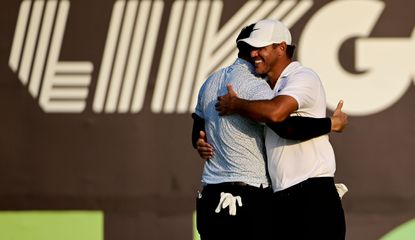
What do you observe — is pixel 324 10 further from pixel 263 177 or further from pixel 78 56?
pixel 263 177

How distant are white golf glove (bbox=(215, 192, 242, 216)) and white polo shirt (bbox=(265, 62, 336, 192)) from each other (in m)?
0.18

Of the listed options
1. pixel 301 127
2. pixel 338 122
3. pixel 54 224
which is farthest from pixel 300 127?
pixel 54 224

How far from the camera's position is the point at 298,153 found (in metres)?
4.38

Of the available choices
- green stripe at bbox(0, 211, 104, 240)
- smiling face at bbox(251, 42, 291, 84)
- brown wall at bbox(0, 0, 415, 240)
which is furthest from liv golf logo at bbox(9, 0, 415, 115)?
smiling face at bbox(251, 42, 291, 84)

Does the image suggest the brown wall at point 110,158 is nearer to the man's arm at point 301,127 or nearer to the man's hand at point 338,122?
the man's hand at point 338,122

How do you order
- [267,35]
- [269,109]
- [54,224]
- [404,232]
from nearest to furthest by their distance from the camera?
1. [269,109]
2. [267,35]
3. [404,232]
4. [54,224]

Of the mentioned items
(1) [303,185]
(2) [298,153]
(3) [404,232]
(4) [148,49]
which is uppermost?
(4) [148,49]

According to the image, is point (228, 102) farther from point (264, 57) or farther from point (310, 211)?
point (310, 211)

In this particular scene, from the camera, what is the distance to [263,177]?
441 cm

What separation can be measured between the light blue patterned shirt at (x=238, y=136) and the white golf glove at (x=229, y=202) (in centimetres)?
7

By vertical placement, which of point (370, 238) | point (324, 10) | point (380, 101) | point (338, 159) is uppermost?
point (324, 10)

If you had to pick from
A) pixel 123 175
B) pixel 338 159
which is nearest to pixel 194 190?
pixel 123 175

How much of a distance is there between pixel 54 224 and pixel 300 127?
92.0 inches

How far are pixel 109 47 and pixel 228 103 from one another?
6.46ft
